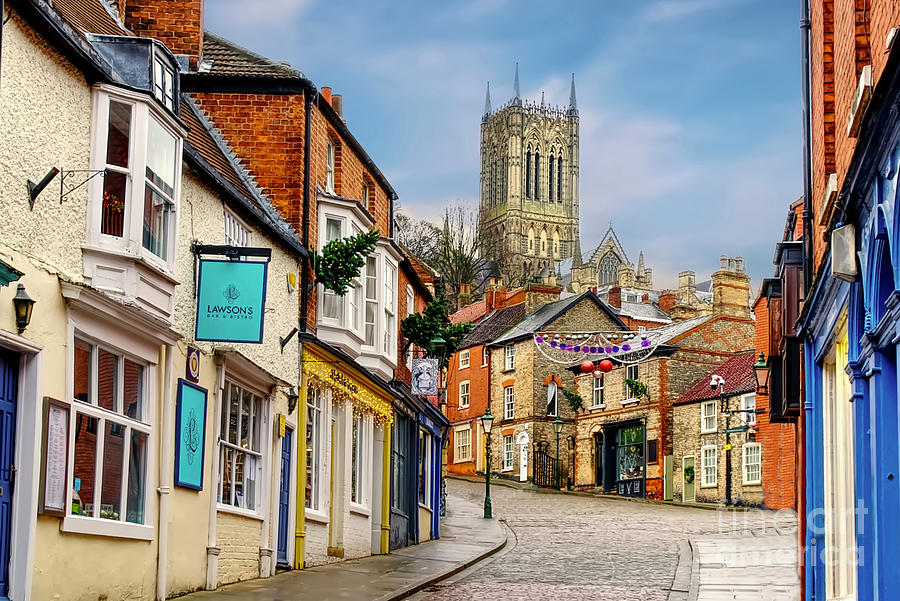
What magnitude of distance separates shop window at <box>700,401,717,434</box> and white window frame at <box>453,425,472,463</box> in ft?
55.8

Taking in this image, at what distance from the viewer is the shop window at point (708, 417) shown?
4899 cm

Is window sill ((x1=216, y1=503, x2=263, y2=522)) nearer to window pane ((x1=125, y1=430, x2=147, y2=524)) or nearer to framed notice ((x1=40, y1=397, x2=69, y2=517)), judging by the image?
window pane ((x1=125, y1=430, x2=147, y2=524))

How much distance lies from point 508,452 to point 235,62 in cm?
4296

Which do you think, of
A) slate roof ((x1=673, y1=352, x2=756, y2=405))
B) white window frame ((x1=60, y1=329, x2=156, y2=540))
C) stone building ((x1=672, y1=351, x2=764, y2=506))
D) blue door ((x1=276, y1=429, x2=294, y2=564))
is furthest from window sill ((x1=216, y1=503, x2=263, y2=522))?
slate roof ((x1=673, y1=352, x2=756, y2=405))

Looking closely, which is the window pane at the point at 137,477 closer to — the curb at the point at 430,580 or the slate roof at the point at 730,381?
the curb at the point at 430,580

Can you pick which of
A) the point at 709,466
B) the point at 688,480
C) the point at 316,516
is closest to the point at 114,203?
the point at 316,516

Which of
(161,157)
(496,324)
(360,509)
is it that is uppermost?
(496,324)

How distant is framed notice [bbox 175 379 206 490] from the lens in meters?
14.0

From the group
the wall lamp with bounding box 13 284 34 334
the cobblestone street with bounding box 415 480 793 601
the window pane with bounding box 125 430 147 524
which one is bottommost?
the cobblestone street with bounding box 415 480 793 601

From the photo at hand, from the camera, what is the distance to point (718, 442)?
4822 centimetres

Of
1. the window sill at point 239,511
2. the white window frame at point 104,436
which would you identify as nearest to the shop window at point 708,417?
the window sill at point 239,511

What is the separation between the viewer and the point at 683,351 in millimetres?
53594

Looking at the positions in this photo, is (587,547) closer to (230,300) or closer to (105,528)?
(230,300)

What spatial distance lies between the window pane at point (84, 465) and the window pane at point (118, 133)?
8.30ft
